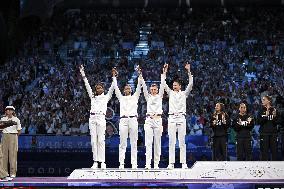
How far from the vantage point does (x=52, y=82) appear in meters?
20.7

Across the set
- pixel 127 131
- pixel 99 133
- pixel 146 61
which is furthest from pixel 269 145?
pixel 146 61

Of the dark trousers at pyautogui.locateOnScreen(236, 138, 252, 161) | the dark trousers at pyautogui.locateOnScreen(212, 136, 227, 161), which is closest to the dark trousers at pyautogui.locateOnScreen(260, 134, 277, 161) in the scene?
the dark trousers at pyautogui.locateOnScreen(236, 138, 252, 161)

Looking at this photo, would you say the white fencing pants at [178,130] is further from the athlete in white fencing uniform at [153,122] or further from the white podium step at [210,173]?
the white podium step at [210,173]

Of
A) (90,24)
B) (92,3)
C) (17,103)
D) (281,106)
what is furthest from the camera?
(90,24)

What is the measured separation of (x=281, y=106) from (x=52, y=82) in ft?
27.7

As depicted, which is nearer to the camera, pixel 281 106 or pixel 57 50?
pixel 281 106

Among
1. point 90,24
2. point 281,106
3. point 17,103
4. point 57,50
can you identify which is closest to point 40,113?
point 17,103

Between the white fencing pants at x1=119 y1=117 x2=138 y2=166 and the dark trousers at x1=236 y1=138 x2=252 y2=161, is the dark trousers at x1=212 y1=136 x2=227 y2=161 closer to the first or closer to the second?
the dark trousers at x1=236 y1=138 x2=252 y2=161

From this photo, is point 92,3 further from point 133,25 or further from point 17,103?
point 17,103

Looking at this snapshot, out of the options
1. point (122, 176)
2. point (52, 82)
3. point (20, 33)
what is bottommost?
point (122, 176)

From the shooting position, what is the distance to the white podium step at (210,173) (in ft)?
34.4

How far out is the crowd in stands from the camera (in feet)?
61.1

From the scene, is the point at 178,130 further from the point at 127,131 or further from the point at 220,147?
the point at 220,147

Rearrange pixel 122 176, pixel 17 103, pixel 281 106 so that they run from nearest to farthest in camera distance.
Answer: pixel 122 176 < pixel 281 106 < pixel 17 103
